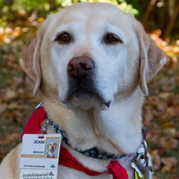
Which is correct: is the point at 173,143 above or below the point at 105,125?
below

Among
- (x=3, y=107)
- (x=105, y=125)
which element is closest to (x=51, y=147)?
(x=105, y=125)

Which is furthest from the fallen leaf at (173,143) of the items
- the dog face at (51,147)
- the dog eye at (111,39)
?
the dog face at (51,147)

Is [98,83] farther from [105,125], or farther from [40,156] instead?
[40,156]

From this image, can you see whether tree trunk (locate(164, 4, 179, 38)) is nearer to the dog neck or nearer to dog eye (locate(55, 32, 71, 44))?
the dog neck

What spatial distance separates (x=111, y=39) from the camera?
2.57 meters

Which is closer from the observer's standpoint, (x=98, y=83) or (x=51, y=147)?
(x=98, y=83)

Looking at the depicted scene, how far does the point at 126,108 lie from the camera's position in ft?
8.86

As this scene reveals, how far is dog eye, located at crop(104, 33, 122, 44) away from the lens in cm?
255

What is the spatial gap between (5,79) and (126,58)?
4.80 meters

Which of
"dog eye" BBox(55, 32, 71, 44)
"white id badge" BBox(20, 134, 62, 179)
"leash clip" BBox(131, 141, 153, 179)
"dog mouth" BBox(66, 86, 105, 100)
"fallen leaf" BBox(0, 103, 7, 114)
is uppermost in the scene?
"dog eye" BBox(55, 32, 71, 44)

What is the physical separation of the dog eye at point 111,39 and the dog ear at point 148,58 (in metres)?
0.26

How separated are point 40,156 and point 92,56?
870 mm

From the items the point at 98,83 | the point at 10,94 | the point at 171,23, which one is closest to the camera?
the point at 98,83

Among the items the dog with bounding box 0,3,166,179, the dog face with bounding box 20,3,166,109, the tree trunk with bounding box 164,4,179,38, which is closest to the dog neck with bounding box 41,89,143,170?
the dog with bounding box 0,3,166,179
